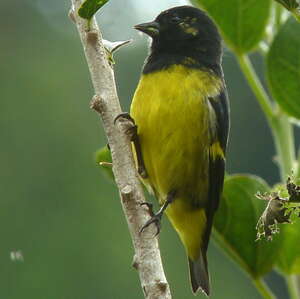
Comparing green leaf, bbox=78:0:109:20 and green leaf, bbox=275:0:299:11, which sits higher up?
green leaf, bbox=78:0:109:20

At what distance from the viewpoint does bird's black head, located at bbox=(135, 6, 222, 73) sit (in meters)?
3.55

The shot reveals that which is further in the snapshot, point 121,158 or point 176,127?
point 176,127

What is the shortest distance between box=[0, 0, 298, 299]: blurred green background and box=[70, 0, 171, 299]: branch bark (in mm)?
Answer: 5465

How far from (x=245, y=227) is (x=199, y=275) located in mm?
1045

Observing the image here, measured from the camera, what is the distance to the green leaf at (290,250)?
2506 mm

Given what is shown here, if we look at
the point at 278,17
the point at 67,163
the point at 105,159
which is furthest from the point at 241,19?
the point at 67,163

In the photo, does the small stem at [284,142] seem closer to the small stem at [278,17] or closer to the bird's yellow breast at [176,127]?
the small stem at [278,17]

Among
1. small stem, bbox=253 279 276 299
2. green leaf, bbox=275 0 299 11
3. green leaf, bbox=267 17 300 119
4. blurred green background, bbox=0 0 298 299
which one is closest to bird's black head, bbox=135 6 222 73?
green leaf, bbox=267 17 300 119

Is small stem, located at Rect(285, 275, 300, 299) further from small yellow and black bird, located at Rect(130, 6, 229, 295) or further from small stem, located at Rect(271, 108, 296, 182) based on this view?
small yellow and black bird, located at Rect(130, 6, 229, 295)

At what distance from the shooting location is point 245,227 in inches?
101

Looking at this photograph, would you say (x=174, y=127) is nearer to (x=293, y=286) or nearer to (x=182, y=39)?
(x=182, y=39)

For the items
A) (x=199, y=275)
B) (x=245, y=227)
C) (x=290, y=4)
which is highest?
(x=290, y=4)

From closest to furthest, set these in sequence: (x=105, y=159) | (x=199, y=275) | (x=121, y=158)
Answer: (x=121, y=158) < (x=105, y=159) < (x=199, y=275)

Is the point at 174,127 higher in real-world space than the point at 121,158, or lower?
lower
